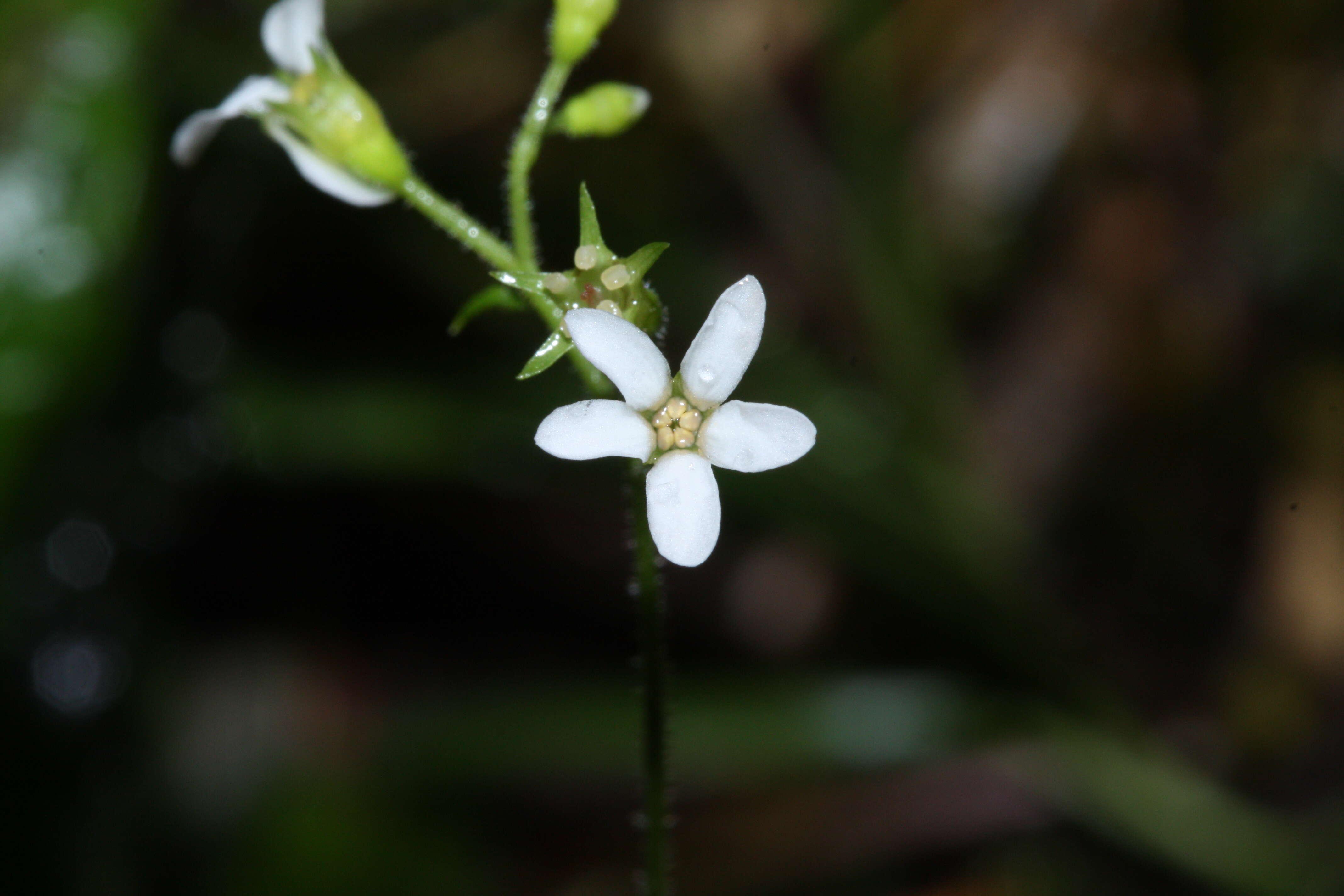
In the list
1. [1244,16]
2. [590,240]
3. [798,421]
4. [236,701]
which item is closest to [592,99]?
[590,240]

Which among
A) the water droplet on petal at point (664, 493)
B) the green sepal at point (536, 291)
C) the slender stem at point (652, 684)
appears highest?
the green sepal at point (536, 291)

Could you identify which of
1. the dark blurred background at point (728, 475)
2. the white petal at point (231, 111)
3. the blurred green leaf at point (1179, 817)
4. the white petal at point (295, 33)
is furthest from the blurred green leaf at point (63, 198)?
the blurred green leaf at point (1179, 817)

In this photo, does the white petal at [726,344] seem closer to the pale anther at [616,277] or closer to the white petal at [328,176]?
the pale anther at [616,277]

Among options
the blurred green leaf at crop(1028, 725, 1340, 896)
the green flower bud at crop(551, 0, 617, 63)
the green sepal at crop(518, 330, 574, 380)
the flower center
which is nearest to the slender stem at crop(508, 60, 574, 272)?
the green flower bud at crop(551, 0, 617, 63)

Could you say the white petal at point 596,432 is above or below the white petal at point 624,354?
below

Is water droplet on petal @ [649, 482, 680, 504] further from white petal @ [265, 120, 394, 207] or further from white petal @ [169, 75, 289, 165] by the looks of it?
white petal @ [169, 75, 289, 165]

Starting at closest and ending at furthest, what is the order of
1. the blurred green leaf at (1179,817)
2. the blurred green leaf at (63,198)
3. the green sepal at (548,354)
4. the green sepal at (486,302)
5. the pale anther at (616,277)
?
the green sepal at (548,354)
the pale anther at (616,277)
the green sepal at (486,302)
the blurred green leaf at (63,198)
the blurred green leaf at (1179,817)

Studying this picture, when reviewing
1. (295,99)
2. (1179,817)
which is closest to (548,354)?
(295,99)
